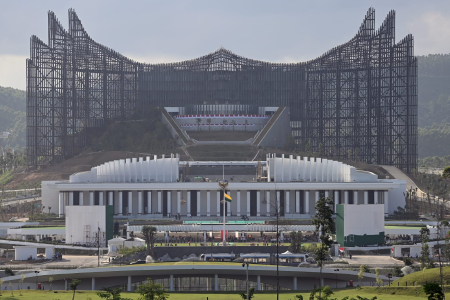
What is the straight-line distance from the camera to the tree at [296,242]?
9369cm

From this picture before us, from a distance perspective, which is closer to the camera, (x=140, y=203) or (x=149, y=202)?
(x=140, y=203)

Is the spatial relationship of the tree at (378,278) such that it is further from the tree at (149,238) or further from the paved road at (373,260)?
the tree at (149,238)

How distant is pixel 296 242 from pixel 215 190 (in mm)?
33276

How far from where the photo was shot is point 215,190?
12794 cm

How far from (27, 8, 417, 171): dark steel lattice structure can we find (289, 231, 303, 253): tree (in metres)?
69.5

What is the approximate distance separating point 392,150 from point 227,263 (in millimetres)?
97708

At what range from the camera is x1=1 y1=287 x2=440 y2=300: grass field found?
6933 cm

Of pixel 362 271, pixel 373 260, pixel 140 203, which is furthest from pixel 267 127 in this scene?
pixel 362 271

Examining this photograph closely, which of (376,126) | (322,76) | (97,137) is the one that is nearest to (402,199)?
(376,126)

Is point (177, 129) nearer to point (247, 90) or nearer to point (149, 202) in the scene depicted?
point (247, 90)

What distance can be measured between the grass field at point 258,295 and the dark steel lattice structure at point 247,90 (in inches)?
3735

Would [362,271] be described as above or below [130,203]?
below

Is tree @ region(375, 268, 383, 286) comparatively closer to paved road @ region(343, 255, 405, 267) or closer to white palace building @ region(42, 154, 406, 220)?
paved road @ region(343, 255, 405, 267)

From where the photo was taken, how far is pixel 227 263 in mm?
82750
